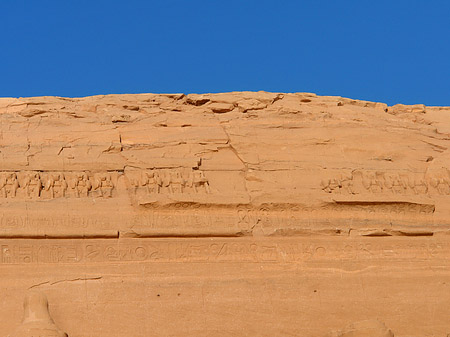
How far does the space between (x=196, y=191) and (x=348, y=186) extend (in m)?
2.29

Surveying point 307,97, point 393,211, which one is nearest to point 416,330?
point 393,211

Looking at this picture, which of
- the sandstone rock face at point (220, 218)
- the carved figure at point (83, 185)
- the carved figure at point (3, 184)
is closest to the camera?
the sandstone rock face at point (220, 218)

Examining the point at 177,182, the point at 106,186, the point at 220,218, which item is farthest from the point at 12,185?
the point at 220,218

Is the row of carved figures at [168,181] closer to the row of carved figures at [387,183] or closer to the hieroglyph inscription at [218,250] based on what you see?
the hieroglyph inscription at [218,250]

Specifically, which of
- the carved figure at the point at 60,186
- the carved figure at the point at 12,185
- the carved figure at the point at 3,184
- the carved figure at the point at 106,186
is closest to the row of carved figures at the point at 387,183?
the carved figure at the point at 106,186

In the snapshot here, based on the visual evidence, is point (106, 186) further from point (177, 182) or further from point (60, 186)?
point (177, 182)

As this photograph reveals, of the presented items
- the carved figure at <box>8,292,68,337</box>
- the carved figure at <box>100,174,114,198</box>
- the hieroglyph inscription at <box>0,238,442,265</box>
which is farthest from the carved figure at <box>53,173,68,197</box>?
the carved figure at <box>8,292,68,337</box>

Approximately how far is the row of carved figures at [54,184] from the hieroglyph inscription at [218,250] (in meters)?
0.88

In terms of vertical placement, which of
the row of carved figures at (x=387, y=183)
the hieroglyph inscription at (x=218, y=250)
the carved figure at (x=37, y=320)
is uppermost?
the row of carved figures at (x=387, y=183)

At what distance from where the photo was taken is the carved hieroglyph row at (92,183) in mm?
11977

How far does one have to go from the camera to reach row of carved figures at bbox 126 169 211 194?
12.2m

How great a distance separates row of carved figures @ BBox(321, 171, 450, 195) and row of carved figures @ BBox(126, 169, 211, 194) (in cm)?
185

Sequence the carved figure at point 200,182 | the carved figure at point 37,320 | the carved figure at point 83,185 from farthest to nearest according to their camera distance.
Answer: the carved figure at point 200,182 → the carved figure at point 83,185 → the carved figure at point 37,320

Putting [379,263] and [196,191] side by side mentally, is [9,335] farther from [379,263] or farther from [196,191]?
[379,263]
